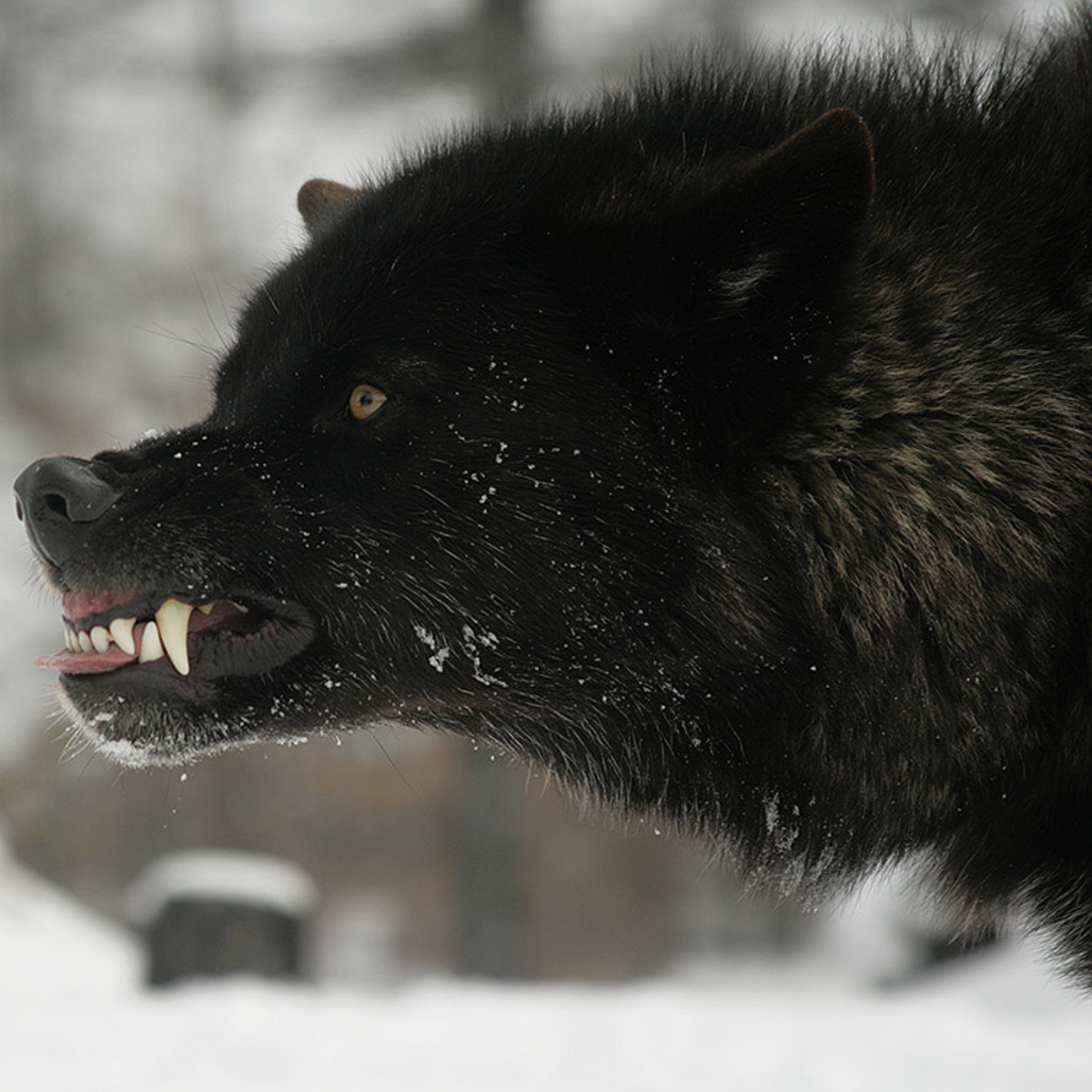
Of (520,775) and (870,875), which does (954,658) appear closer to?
(870,875)

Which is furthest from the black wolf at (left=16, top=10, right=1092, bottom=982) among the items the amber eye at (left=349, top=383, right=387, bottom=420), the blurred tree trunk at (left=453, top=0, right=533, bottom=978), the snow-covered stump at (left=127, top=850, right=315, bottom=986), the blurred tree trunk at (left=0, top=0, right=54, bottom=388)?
the blurred tree trunk at (left=0, top=0, right=54, bottom=388)

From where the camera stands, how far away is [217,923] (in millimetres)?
7195

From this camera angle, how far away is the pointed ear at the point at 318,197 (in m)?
3.38

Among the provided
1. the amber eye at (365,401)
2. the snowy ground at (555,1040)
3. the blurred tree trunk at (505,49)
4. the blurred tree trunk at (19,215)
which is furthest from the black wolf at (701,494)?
the blurred tree trunk at (19,215)

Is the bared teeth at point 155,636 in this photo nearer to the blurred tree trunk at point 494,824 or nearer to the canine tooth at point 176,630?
the canine tooth at point 176,630

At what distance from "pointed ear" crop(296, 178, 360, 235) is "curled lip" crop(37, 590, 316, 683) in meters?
A: 1.04

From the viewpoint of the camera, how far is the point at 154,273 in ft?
50.0

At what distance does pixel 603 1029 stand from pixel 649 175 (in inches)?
119

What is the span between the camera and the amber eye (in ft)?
8.68

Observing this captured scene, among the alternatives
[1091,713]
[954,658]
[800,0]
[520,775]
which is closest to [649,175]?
[954,658]

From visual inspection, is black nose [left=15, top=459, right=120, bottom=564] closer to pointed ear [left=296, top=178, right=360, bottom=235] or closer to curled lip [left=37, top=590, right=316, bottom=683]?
curled lip [left=37, top=590, right=316, bottom=683]

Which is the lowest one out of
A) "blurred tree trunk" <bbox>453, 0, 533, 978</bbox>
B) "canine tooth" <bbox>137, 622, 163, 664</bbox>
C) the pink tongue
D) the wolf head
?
"blurred tree trunk" <bbox>453, 0, 533, 978</bbox>

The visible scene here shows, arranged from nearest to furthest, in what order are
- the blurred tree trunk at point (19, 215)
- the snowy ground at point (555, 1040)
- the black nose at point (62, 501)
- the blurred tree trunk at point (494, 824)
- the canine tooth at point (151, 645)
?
1. the black nose at point (62, 501)
2. the canine tooth at point (151, 645)
3. the snowy ground at point (555, 1040)
4. the blurred tree trunk at point (494, 824)
5. the blurred tree trunk at point (19, 215)

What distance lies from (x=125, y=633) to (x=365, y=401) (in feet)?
2.15
